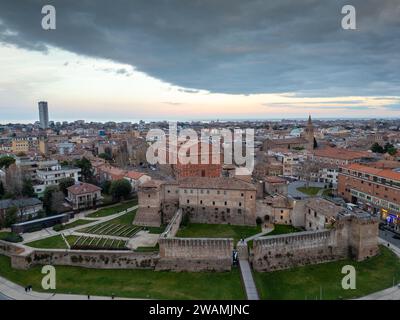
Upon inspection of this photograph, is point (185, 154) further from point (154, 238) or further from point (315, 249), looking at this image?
point (315, 249)

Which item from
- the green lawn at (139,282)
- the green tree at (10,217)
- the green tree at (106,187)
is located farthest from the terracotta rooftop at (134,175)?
the green lawn at (139,282)

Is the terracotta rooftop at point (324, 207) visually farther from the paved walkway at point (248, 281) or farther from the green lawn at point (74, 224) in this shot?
the green lawn at point (74, 224)

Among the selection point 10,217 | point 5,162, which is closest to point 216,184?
point 10,217

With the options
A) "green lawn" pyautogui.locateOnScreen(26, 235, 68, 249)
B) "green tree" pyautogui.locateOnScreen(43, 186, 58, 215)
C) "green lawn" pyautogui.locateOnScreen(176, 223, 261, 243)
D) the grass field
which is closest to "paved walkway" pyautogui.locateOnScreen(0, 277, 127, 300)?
"green lawn" pyautogui.locateOnScreen(26, 235, 68, 249)

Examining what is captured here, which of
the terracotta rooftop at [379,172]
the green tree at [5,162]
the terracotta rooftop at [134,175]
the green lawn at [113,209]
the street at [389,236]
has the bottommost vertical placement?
the street at [389,236]

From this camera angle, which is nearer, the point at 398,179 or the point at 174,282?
the point at 174,282

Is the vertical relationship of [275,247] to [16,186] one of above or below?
below

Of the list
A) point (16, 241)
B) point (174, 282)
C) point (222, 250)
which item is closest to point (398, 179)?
point (222, 250)
